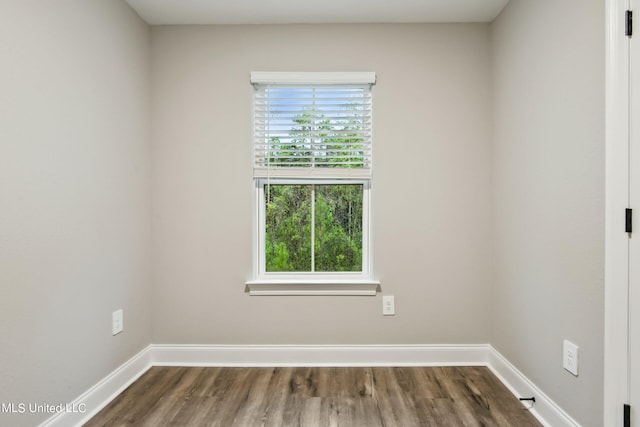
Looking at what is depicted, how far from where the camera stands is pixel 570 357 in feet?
5.56

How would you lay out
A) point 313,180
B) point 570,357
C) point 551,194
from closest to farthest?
point 570,357 < point 551,194 < point 313,180

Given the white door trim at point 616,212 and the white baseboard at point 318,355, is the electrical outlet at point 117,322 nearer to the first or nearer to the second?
the white baseboard at point 318,355

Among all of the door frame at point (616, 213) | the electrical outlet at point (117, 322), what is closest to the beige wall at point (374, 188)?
the electrical outlet at point (117, 322)

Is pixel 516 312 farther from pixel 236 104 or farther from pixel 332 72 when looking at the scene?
pixel 236 104

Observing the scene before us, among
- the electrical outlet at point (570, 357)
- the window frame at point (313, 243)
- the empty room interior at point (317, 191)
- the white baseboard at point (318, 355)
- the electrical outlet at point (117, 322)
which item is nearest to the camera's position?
the electrical outlet at point (570, 357)

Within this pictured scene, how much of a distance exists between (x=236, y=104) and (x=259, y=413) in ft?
6.48

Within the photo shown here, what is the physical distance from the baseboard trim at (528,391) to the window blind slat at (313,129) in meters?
1.56

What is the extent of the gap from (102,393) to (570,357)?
2.46 meters

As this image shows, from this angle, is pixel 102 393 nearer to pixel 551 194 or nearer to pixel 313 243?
pixel 313 243

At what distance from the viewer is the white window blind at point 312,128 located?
8.46ft

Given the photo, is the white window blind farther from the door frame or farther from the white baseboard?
the door frame

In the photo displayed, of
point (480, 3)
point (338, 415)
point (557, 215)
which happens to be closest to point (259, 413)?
point (338, 415)

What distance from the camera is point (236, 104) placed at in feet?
8.38

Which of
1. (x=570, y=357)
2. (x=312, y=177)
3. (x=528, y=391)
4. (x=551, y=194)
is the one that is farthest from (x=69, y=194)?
(x=528, y=391)
